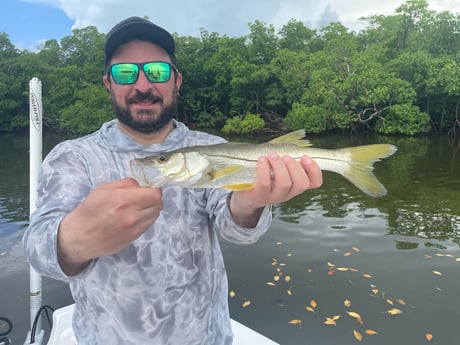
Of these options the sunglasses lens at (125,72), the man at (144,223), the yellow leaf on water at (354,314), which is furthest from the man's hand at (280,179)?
the yellow leaf on water at (354,314)

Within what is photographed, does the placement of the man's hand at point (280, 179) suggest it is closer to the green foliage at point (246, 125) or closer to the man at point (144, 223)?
the man at point (144, 223)

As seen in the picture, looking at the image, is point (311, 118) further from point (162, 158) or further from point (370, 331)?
point (162, 158)

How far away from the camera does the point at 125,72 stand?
8.57ft

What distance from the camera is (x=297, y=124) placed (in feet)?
135

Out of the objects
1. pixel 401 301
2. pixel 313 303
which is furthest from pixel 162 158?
pixel 401 301

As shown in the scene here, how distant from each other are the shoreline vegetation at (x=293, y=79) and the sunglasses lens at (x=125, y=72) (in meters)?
38.7

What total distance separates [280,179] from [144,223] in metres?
0.79

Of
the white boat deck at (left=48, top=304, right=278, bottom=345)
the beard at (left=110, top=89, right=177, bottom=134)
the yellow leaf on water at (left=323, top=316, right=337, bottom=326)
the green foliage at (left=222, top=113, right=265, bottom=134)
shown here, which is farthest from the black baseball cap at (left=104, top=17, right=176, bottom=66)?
the green foliage at (left=222, top=113, right=265, bottom=134)

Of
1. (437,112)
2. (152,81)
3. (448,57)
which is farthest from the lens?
(437,112)

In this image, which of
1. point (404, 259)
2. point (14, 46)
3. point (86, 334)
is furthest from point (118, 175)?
point (14, 46)

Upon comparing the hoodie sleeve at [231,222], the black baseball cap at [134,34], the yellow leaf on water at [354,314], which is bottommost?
the yellow leaf on water at [354,314]

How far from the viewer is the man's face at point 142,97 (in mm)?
2588

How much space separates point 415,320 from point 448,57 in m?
40.7

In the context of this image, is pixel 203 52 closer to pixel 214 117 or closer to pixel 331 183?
pixel 214 117
